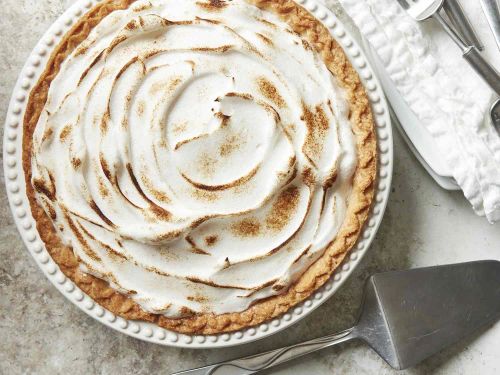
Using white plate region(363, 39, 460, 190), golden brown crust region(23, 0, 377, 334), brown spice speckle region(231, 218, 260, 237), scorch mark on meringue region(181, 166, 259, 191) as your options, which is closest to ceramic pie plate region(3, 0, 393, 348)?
golden brown crust region(23, 0, 377, 334)

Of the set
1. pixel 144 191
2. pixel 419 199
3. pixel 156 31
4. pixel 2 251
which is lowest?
pixel 419 199

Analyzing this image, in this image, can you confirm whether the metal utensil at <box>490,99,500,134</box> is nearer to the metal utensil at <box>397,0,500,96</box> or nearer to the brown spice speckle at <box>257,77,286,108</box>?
the metal utensil at <box>397,0,500,96</box>

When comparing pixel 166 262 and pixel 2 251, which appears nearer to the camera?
pixel 166 262

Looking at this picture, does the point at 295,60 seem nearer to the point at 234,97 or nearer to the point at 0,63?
the point at 234,97

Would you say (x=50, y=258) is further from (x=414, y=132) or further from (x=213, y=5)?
(x=414, y=132)

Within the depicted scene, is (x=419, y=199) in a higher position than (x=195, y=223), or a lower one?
lower

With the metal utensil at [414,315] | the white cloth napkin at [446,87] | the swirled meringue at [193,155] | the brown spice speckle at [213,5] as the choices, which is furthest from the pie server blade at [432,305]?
the brown spice speckle at [213,5]

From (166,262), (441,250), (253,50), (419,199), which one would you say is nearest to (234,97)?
(253,50)
